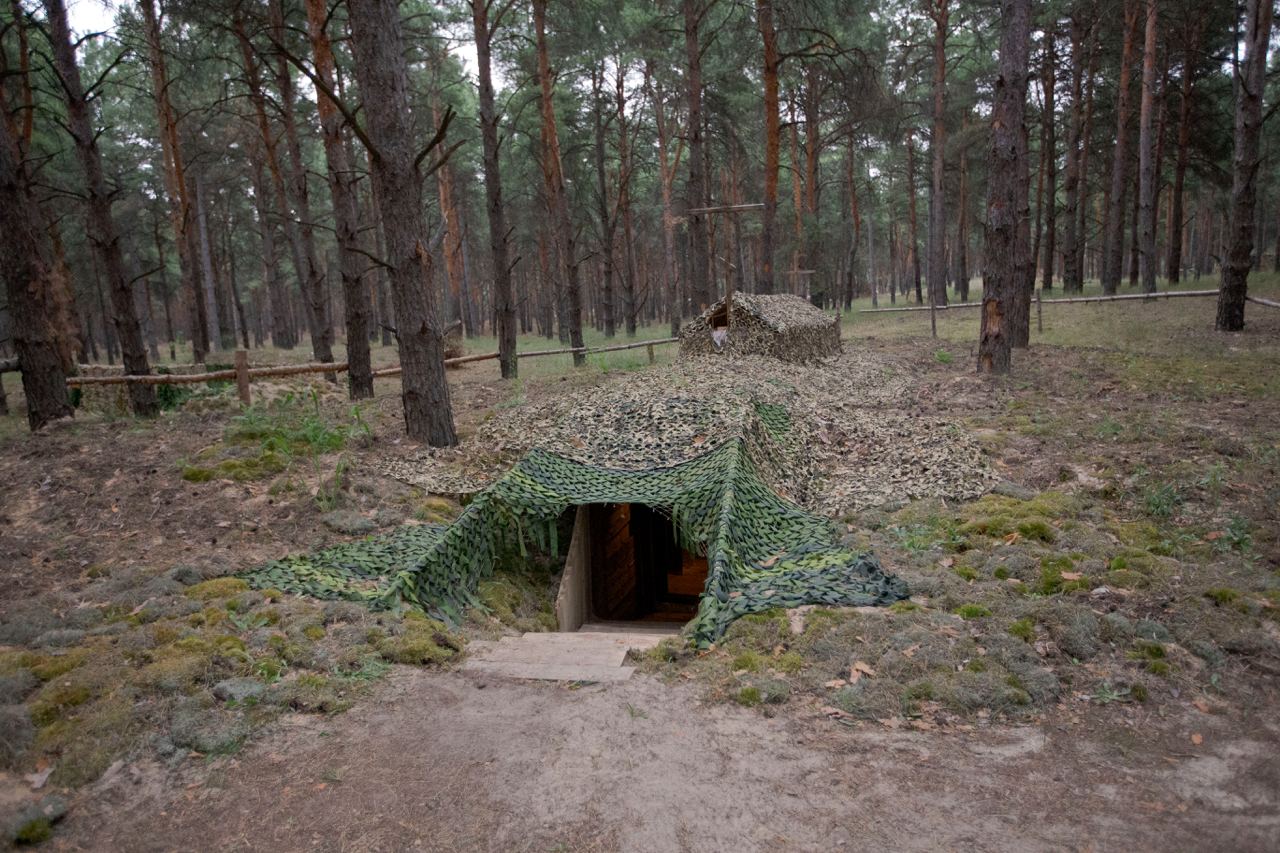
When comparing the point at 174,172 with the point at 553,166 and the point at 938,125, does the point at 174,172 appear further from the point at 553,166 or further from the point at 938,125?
the point at 938,125

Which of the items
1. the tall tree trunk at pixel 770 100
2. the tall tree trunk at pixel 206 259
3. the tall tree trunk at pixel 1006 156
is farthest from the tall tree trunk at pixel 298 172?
the tall tree trunk at pixel 1006 156

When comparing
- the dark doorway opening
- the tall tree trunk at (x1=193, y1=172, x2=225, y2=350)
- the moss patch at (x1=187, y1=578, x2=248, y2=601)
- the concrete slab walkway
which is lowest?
the dark doorway opening

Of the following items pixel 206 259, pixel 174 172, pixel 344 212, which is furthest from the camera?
pixel 206 259

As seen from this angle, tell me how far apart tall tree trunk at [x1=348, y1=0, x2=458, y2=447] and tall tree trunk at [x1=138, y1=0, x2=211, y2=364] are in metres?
9.85

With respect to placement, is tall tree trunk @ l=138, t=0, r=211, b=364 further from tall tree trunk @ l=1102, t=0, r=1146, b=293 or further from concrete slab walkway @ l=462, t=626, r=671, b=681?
tall tree trunk @ l=1102, t=0, r=1146, b=293

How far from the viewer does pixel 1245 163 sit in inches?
537

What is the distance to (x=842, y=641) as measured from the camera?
4.36 metres

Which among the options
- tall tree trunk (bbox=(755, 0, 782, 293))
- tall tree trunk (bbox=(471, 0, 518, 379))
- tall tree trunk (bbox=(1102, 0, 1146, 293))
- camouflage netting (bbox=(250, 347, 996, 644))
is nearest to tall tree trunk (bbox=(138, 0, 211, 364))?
tall tree trunk (bbox=(471, 0, 518, 379))

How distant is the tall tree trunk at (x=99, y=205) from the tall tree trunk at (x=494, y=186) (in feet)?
20.6

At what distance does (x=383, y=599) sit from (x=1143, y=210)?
23273 millimetres

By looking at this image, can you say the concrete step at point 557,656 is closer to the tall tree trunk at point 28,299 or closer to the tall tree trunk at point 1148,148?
the tall tree trunk at point 28,299

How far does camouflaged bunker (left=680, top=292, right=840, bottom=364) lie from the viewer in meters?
13.7

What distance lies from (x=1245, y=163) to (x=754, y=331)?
999 cm

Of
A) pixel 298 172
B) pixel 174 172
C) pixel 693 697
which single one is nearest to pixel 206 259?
pixel 174 172
